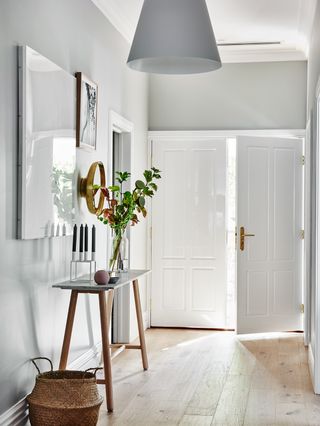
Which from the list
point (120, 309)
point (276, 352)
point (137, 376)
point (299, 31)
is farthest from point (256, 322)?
point (299, 31)

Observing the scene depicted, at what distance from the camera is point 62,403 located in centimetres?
362

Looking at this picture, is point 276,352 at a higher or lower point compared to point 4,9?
lower

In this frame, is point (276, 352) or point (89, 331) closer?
point (89, 331)

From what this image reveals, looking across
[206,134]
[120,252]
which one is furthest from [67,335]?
[206,134]

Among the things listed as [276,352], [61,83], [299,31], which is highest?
[299,31]

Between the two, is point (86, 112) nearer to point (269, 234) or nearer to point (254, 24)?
point (254, 24)

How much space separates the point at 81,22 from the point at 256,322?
361 cm

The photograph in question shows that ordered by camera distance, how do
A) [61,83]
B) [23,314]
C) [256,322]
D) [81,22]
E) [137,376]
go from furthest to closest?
1. [256,322]
2. [137,376]
3. [81,22]
4. [61,83]
5. [23,314]

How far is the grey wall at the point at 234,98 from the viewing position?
23.0 ft

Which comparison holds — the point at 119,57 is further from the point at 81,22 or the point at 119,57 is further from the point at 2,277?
the point at 2,277

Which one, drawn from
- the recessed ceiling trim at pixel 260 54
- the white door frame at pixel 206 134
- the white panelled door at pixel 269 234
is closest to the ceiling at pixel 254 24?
the recessed ceiling trim at pixel 260 54

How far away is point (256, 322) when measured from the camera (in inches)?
270

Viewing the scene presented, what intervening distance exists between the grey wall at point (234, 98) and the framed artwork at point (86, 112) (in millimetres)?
2318

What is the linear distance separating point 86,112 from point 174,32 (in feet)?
5.22
